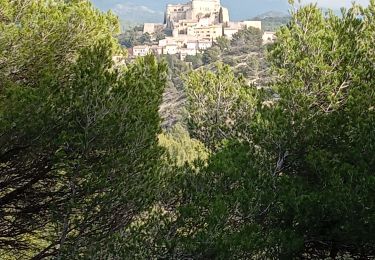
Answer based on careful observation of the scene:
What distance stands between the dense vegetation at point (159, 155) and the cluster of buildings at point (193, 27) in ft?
241

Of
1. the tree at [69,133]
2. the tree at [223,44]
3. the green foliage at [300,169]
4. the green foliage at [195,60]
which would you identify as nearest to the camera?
the tree at [69,133]

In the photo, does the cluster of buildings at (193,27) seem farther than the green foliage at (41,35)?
Yes

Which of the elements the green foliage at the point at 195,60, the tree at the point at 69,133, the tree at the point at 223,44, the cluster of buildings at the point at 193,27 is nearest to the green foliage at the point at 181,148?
the tree at the point at 69,133

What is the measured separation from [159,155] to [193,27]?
98.8 meters

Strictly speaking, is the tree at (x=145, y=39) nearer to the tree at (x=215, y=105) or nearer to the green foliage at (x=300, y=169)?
the tree at (x=215, y=105)

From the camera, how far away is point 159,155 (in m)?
6.17

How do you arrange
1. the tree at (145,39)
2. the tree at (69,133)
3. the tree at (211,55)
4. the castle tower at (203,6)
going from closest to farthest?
the tree at (69,133)
the tree at (211,55)
the tree at (145,39)
the castle tower at (203,6)

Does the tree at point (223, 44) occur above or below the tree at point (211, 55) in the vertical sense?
above

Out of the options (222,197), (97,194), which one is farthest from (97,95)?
(222,197)

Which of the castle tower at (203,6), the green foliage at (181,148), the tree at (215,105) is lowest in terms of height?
the green foliage at (181,148)

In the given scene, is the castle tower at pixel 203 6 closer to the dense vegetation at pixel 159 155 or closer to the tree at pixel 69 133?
the dense vegetation at pixel 159 155

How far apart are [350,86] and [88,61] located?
385cm

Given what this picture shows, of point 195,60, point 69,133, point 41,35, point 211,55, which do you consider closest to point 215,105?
point 41,35

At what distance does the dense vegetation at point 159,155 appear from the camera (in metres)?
5.43
